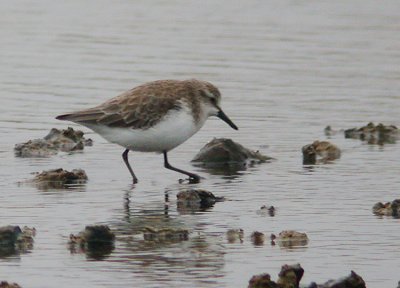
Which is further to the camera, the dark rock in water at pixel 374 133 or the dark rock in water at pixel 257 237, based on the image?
the dark rock in water at pixel 374 133

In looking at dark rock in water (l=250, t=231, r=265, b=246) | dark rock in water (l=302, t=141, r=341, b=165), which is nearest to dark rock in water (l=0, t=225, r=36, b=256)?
dark rock in water (l=250, t=231, r=265, b=246)

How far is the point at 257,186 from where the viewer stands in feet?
50.3

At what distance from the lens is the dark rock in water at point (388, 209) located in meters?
13.7

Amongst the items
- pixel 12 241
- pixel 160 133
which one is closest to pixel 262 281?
pixel 12 241

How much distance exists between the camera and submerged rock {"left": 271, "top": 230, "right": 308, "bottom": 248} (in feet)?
40.7

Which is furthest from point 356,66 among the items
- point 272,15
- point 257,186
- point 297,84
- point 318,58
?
point 257,186

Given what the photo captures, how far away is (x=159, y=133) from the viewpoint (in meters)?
15.4

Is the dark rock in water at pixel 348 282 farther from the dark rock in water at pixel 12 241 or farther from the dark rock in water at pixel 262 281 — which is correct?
the dark rock in water at pixel 12 241

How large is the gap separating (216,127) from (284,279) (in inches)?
359

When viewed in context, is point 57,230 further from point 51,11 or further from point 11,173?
point 51,11

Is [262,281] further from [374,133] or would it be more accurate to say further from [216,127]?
[216,127]

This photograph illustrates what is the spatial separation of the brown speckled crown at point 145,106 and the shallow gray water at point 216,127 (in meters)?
0.73

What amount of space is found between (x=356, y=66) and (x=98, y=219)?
11.8 meters

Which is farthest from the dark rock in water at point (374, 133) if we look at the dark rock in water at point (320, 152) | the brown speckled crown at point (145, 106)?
the brown speckled crown at point (145, 106)
